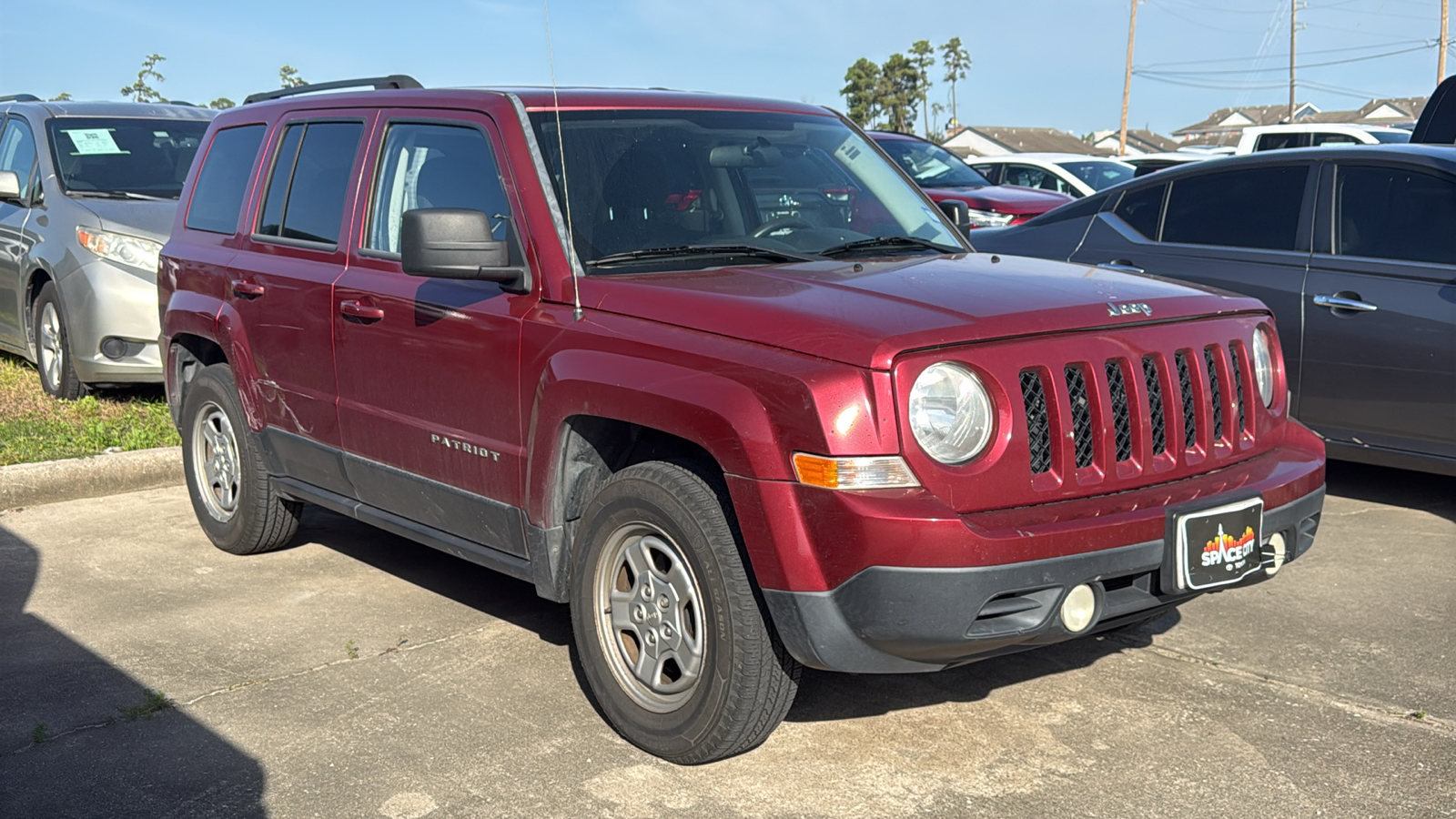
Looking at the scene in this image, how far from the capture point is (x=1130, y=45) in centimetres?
Answer: 5306

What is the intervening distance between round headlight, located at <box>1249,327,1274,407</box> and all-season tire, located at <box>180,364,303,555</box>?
145 inches

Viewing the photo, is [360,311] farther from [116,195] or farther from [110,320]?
[116,195]

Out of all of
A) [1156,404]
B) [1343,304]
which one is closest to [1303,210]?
[1343,304]

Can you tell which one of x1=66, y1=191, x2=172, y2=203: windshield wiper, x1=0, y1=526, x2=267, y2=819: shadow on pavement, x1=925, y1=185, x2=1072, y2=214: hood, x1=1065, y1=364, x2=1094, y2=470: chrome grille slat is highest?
x1=66, y1=191, x2=172, y2=203: windshield wiper

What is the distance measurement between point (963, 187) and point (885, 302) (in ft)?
36.4

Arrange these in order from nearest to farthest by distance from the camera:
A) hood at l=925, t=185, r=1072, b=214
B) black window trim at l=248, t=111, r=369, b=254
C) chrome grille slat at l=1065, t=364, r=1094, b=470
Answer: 1. chrome grille slat at l=1065, t=364, r=1094, b=470
2. black window trim at l=248, t=111, r=369, b=254
3. hood at l=925, t=185, r=1072, b=214

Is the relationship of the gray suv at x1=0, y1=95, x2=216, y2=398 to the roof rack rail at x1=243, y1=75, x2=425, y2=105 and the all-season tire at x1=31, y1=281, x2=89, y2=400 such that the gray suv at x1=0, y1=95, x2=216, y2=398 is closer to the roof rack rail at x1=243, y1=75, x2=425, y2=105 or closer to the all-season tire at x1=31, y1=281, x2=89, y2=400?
the all-season tire at x1=31, y1=281, x2=89, y2=400

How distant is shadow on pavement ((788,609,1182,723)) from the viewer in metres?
4.23

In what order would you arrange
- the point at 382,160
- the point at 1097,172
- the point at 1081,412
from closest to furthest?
the point at 1081,412
the point at 382,160
the point at 1097,172

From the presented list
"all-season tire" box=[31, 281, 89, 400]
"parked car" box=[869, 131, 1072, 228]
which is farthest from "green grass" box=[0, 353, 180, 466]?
"parked car" box=[869, 131, 1072, 228]

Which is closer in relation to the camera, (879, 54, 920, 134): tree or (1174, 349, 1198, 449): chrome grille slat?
(1174, 349, 1198, 449): chrome grille slat

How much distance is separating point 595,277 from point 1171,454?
1637 millimetres

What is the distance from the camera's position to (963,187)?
47.2 ft

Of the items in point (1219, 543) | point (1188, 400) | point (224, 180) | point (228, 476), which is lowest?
point (228, 476)
